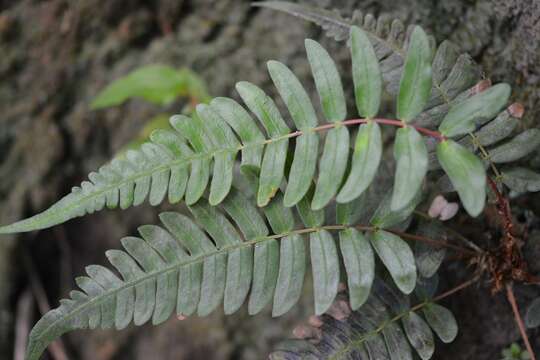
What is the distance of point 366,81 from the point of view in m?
1.14

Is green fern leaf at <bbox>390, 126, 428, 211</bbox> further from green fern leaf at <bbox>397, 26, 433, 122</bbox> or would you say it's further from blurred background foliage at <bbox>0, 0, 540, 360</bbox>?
blurred background foliage at <bbox>0, 0, 540, 360</bbox>

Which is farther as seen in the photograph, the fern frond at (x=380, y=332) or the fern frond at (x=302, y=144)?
the fern frond at (x=380, y=332)

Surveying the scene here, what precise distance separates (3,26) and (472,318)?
2408mm

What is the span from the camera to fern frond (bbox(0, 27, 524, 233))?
3.49 feet

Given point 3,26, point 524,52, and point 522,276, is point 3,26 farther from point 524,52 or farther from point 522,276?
point 522,276

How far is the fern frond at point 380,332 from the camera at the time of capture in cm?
131

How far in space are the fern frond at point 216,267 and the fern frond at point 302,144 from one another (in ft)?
0.27

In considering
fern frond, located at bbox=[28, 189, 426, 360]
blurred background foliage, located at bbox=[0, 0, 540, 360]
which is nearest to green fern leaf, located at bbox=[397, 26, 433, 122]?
fern frond, located at bbox=[28, 189, 426, 360]

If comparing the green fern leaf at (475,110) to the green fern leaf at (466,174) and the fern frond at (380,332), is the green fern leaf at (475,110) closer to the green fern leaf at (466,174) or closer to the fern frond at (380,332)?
the green fern leaf at (466,174)

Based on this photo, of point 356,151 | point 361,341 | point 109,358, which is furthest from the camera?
point 109,358

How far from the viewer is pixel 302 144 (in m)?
1.22

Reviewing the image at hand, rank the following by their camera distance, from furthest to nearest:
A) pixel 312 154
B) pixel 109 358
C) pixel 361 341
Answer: pixel 109 358
pixel 361 341
pixel 312 154

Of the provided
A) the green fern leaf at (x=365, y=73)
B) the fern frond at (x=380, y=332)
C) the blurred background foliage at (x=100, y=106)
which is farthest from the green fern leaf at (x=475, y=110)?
the blurred background foliage at (x=100, y=106)

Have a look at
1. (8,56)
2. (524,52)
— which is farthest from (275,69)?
(8,56)
